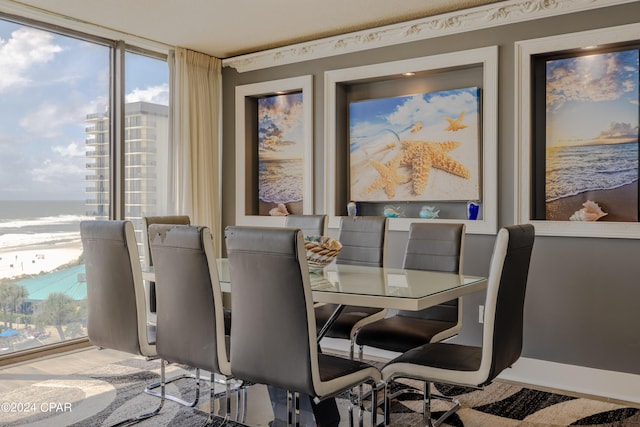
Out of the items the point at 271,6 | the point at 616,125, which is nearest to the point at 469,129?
the point at 616,125

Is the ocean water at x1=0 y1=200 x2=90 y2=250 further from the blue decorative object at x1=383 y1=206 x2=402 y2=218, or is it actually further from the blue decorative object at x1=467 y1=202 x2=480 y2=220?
the blue decorative object at x1=467 y1=202 x2=480 y2=220

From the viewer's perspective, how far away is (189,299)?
2586mm

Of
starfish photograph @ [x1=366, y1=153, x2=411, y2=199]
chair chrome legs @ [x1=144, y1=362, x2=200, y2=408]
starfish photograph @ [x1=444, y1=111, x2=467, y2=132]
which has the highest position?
starfish photograph @ [x1=444, y1=111, x2=467, y2=132]

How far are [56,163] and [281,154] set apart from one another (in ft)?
6.32

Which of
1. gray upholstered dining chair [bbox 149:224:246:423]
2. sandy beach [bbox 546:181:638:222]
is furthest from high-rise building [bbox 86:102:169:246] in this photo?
sandy beach [bbox 546:181:638:222]

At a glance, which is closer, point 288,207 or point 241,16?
point 241,16

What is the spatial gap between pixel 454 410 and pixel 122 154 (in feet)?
11.3

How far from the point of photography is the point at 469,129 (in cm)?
433

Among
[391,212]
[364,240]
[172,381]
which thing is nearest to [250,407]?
[172,381]

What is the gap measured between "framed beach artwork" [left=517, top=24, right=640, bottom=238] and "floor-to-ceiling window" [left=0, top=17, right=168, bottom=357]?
10.7ft

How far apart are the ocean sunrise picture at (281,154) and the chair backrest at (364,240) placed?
1336mm

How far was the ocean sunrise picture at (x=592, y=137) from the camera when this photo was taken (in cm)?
369

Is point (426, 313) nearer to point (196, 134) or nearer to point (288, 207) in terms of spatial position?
point (288, 207)

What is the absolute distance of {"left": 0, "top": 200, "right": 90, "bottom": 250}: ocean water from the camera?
4.28 metres
